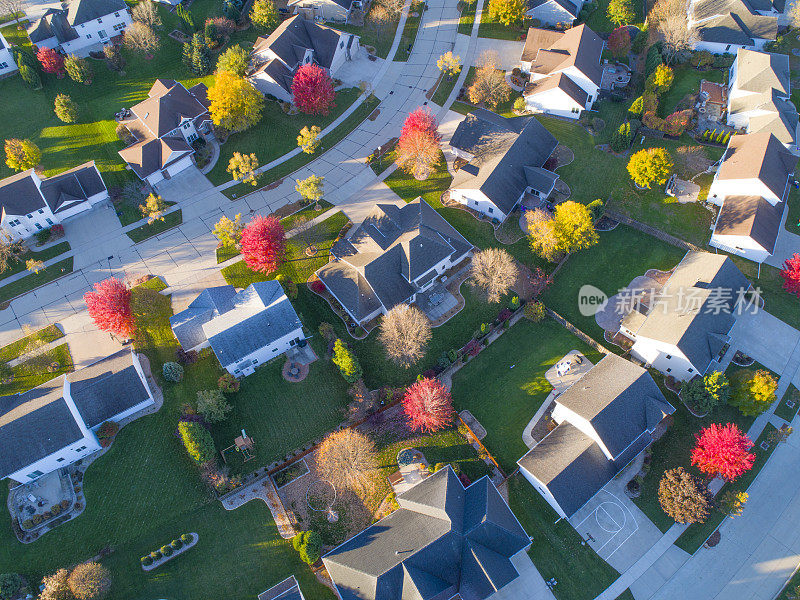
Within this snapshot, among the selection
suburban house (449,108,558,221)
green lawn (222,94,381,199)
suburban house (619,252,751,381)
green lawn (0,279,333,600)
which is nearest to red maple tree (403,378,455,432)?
green lawn (0,279,333,600)

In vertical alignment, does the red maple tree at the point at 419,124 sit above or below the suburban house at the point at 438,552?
above

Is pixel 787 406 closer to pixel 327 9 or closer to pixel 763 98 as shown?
pixel 763 98

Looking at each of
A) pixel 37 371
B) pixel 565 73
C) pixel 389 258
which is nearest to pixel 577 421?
pixel 389 258

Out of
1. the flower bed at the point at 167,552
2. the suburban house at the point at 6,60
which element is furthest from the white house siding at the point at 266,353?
the suburban house at the point at 6,60

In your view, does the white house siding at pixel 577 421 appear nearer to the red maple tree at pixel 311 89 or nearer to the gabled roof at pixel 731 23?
the red maple tree at pixel 311 89

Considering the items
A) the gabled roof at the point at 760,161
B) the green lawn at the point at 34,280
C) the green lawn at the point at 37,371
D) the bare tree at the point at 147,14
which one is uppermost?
the bare tree at the point at 147,14

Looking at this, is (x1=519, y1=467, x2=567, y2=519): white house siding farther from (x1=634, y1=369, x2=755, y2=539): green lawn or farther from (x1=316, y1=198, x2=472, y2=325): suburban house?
(x1=316, y1=198, x2=472, y2=325): suburban house
